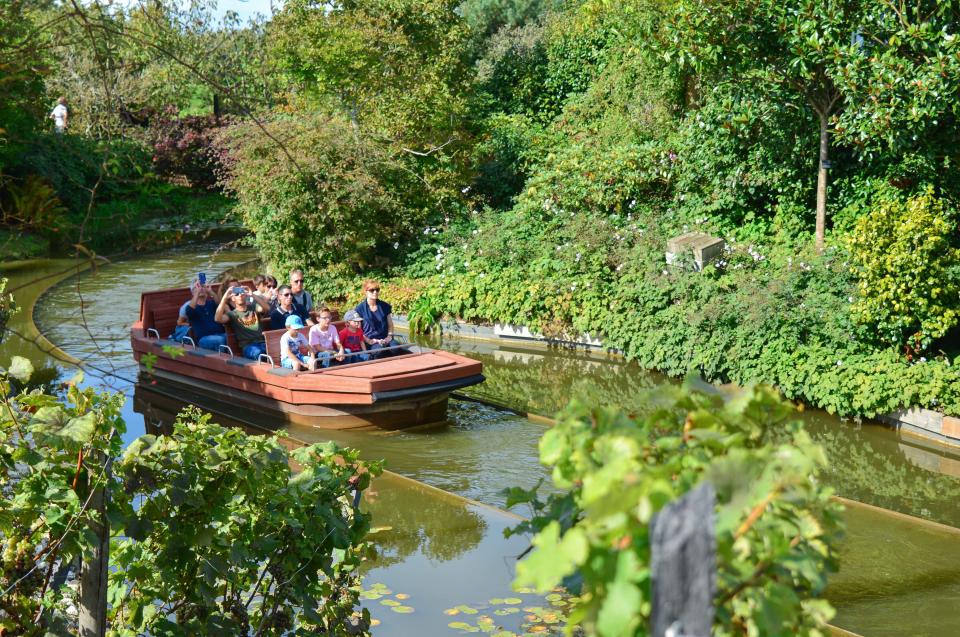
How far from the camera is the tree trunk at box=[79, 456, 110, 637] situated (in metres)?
4.22

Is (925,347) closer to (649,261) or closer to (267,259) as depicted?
(649,261)

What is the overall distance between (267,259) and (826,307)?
34.7ft

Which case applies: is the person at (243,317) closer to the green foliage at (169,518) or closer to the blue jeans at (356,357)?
A: the blue jeans at (356,357)

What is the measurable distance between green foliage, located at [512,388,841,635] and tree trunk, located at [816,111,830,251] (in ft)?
41.9

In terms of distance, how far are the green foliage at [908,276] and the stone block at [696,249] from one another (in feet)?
8.89

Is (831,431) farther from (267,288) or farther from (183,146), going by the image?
(183,146)

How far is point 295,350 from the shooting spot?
11539 mm

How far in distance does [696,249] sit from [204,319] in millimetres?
6634

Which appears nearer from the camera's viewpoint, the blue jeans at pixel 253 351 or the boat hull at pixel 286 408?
the boat hull at pixel 286 408

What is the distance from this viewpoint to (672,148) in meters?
17.6

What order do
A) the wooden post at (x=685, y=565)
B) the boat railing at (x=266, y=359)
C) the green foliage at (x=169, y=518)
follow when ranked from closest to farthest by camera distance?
1. the wooden post at (x=685, y=565)
2. the green foliage at (x=169, y=518)
3. the boat railing at (x=266, y=359)

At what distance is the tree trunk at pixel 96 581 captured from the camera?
4.22 metres

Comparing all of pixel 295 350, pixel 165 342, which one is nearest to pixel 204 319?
pixel 165 342

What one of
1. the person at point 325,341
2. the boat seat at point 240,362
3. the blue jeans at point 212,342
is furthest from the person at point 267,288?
the person at point 325,341
